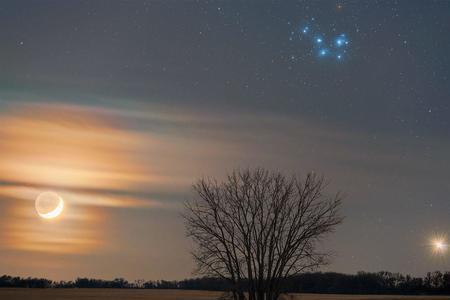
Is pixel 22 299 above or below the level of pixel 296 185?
below

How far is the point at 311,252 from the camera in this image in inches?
1613

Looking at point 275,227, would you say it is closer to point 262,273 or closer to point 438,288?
point 262,273

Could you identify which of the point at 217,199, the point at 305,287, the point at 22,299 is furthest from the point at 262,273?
the point at 305,287

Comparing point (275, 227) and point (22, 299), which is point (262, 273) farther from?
point (22, 299)

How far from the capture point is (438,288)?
306 feet

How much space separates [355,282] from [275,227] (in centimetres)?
6353

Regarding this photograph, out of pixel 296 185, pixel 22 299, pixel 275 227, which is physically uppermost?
pixel 296 185

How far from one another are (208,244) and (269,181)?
5671 millimetres

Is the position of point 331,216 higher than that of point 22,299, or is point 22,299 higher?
point 331,216

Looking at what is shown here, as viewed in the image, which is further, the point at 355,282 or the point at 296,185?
the point at 355,282

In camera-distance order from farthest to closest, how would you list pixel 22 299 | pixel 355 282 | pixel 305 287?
pixel 355 282 → pixel 305 287 → pixel 22 299

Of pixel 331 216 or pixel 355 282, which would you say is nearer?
pixel 331 216

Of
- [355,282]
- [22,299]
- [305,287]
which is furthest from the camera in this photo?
[355,282]

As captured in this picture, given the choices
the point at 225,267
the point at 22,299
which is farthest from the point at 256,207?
the point at 22,299
